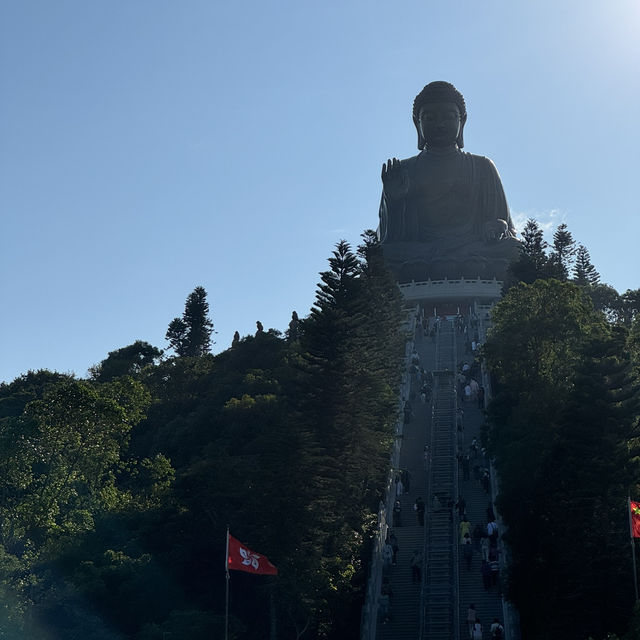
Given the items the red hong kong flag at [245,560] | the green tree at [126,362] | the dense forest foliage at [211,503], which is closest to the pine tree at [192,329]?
the green tree at [126,362]

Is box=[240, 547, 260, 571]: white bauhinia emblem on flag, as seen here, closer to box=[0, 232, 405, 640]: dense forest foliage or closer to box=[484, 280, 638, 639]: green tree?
box=[0, 232, 405, 640]: dense forest foliage

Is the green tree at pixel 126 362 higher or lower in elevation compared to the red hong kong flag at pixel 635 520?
higher

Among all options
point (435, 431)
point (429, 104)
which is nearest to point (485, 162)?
point (429, 104)

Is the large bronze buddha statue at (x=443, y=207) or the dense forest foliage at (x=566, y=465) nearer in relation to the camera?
the dense forest foliage at (x=566, y=465)

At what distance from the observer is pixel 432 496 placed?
22.4m

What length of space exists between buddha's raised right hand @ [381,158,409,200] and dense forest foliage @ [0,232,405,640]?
63.1ft

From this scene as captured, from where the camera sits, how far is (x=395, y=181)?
46125mm

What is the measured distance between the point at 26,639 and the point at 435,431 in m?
12.3

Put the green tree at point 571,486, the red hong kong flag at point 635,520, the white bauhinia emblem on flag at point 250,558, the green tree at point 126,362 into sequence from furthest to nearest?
the green tree at point 126,362, the white bauhinia emblem on flag at point 250,558, the green tree at point 571,486, the red hong kong flag at point 635,520

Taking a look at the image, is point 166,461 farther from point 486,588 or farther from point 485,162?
point 485,162

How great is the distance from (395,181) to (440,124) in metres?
4.74

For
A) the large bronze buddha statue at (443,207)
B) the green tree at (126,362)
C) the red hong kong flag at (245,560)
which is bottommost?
the red hong kong flag at (245,560)

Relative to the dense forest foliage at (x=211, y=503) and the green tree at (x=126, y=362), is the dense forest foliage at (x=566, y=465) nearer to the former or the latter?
the dense forest foliage at (x=211, y=503)

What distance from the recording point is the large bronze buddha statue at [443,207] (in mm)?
44281
